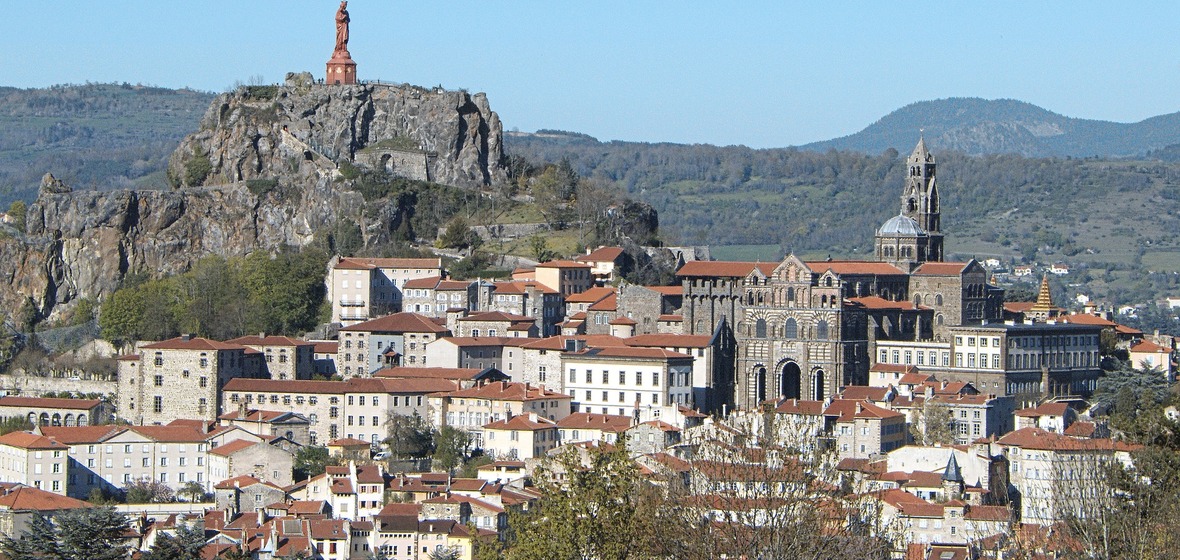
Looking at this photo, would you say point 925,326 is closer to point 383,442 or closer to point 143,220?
point 383,442

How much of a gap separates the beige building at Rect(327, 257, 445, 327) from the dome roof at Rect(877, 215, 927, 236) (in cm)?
2059

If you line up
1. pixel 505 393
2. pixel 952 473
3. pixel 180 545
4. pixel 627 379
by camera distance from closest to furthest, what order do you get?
pixel 180 545, pixel 952 473, pixel 505 393, pixel 627 379

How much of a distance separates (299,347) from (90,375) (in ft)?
39.7

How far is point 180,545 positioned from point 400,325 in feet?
84.9

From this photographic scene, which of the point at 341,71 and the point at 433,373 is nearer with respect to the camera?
the point at 433,373

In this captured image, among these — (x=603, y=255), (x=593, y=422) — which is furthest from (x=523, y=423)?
(x=603, y=255)

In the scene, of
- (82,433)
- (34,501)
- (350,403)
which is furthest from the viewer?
(350,403)

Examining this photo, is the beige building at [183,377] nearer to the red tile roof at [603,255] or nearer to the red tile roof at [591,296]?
the red tile roof at [591,296]

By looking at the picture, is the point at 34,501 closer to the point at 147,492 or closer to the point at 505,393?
the point at 147,492

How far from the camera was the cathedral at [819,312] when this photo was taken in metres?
82.0

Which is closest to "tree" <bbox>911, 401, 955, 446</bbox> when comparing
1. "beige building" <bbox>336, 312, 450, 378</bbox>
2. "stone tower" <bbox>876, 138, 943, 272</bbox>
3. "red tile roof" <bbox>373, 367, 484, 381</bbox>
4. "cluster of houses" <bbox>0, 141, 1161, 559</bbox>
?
"cluster of houses" <bbox>0, 141, 1161, 559</bbox>

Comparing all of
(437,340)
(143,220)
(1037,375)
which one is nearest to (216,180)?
(143,220)

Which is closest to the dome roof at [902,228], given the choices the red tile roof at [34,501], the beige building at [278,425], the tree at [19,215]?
the beige building at [278,425]

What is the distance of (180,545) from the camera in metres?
60.8
